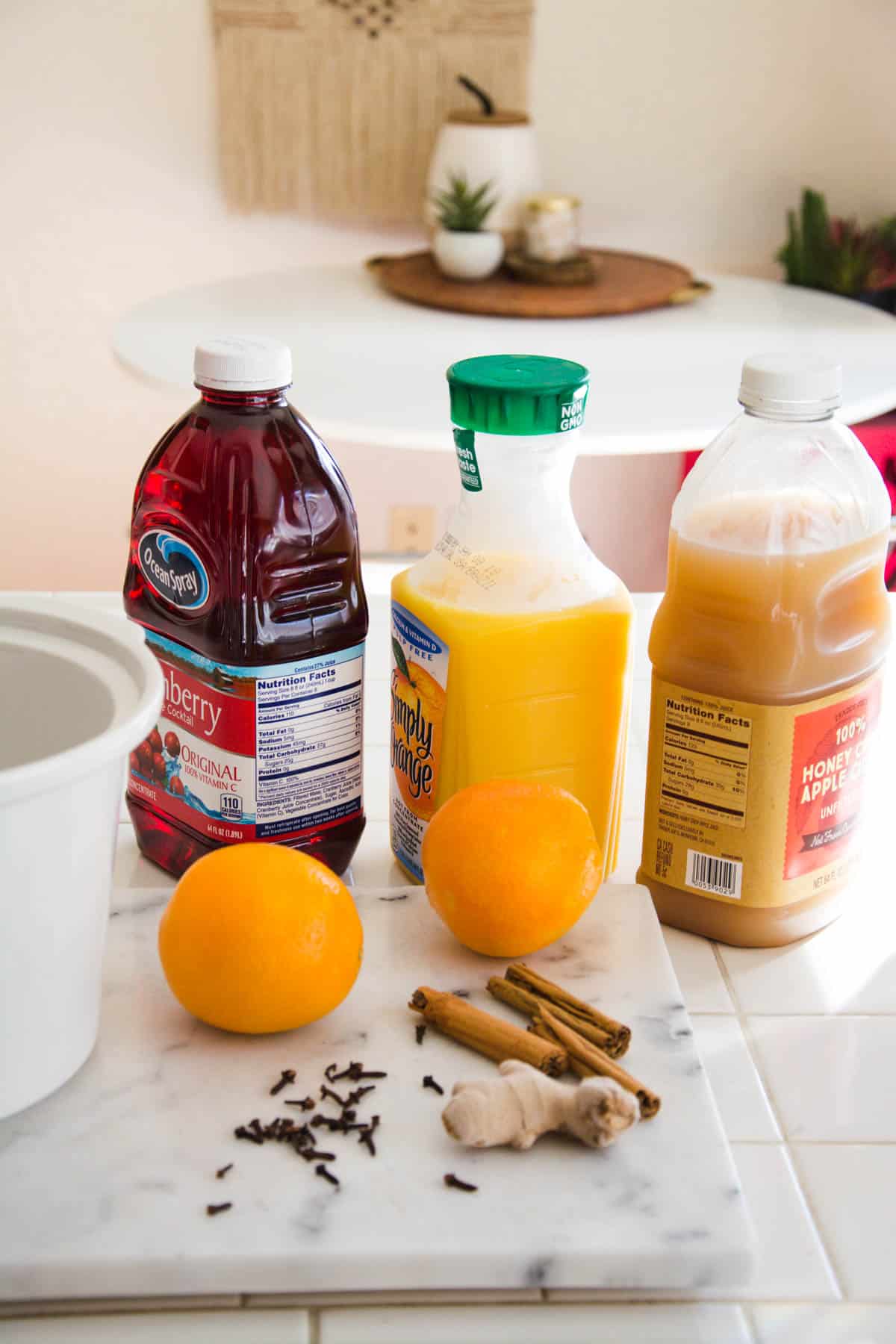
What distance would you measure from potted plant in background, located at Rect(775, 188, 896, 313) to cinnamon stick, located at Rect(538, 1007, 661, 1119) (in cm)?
236

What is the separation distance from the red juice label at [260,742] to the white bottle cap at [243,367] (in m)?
0.13

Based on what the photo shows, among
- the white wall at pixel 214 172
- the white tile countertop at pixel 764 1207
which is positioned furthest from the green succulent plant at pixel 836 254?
the white tile countertop at pixel 764 1207

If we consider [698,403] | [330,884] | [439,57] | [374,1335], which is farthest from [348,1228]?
[439,57]

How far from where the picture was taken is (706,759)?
678mm

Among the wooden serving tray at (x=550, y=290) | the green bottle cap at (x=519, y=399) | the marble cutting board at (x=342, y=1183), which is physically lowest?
the wooden serving tray at (x=550, y=290)

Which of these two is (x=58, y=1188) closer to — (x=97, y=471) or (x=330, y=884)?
(x=330, y=884)

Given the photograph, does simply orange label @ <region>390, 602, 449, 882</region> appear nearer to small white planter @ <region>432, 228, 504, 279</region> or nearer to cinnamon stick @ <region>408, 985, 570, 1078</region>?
cinnamon stick @ <region>408, 985, 570, 1078</region>

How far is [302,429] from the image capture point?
0.69 meters

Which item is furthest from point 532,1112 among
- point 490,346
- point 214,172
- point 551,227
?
point 214,172

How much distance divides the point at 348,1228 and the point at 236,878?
0.50 ft

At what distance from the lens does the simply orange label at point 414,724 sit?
0.70m

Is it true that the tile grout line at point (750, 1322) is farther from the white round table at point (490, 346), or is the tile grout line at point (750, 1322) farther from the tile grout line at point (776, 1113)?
the white round table at point (490, 346)

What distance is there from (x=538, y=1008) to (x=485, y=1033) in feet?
0.10

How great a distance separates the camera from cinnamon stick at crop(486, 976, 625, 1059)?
0.62 meters
